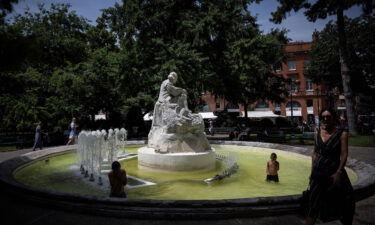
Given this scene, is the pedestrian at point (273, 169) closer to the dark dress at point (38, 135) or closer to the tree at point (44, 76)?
the tree at point (44, 76)

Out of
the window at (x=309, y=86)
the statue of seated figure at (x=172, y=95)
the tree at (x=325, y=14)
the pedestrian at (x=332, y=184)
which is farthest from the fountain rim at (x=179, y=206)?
the window at (x=309, y=86)

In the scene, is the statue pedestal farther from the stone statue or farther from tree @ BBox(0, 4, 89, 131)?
tree @ BBox(0, 4, 89, 131)

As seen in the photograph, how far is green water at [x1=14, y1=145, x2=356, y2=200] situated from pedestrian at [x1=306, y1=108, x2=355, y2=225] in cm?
229

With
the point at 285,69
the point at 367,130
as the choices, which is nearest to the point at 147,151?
the point at 367,130

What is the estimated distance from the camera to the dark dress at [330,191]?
297cm

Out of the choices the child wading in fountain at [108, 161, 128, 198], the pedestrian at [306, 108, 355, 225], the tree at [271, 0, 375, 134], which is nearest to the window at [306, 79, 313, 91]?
the tree at [271, 0, 375, 134]

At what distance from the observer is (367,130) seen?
21750mm

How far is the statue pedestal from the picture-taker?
732cm

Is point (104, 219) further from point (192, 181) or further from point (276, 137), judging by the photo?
point (276, 137)

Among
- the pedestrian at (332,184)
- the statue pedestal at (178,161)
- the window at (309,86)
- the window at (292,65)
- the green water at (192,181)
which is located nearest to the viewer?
the pedestrian at (332,184)

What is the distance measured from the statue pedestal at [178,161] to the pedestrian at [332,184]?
4.53 m

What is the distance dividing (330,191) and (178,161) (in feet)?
15.8

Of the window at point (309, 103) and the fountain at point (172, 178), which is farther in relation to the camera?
the window at point (309, 103)

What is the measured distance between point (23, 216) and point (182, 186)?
328 centimetres
